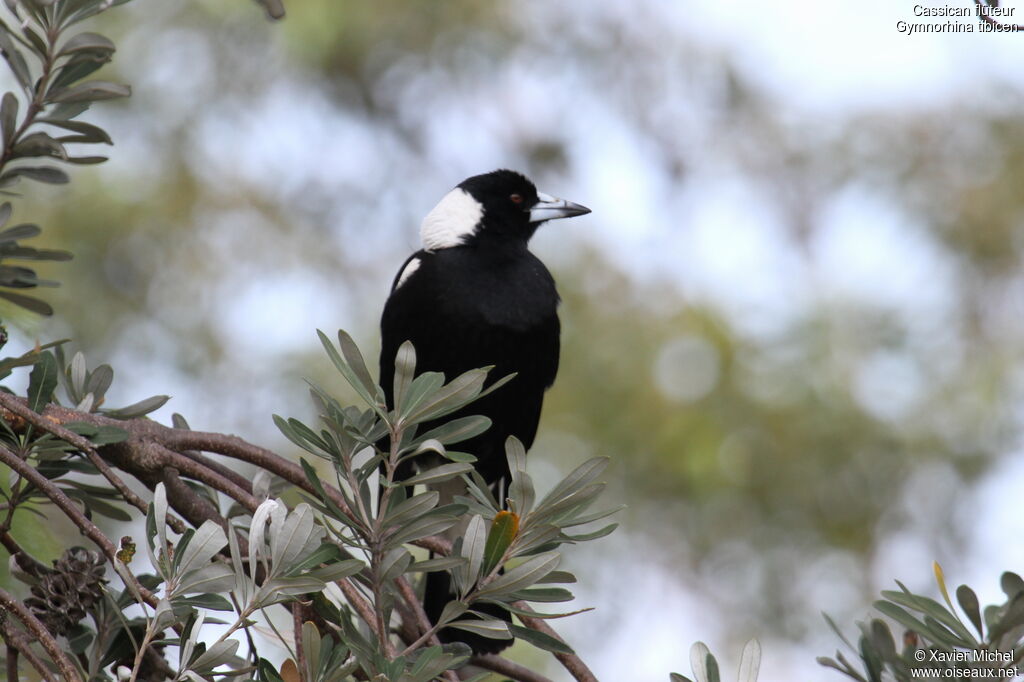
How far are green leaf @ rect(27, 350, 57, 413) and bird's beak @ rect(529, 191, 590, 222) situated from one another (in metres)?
1.97

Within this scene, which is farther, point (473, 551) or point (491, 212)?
point (491, 212)

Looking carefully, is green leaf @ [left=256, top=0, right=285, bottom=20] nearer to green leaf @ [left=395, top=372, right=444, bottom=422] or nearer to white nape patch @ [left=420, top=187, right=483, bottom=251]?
green leaf @ [left=395, top=372, right=444, bottom=422]

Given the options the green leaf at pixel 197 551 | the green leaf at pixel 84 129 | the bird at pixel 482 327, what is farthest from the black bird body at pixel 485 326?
the green leaf at pixel 197 551

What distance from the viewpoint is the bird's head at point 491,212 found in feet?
10.4

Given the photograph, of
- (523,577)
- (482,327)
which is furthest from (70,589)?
(482,327)

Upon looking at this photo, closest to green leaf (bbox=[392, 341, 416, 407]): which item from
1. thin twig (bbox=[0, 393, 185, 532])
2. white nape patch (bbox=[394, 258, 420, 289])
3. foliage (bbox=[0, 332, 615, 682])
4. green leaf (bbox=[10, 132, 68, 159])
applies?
foliage (bbox=[0, 332, 615, 682])

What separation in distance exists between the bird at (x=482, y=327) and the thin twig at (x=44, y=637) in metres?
1.43

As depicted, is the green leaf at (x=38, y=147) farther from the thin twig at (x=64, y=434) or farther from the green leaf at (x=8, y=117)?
the thin twig at (x=64, y=434)

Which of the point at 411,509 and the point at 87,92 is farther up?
the point at 87,92

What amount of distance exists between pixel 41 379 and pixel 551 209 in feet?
6.75

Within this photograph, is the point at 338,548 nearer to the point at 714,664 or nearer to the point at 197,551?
the point at 197,551

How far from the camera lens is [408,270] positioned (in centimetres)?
299

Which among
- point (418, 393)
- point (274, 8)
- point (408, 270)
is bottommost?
point (418, 393)

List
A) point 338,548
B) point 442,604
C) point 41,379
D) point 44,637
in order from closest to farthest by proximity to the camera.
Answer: point 44,637, point 338,548, point 41,379, point 442,604
